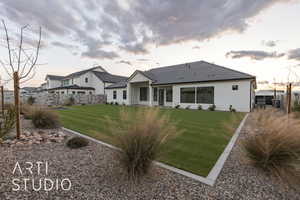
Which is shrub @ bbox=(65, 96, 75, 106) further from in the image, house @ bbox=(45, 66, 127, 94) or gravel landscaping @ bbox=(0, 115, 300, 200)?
gravel landscaping @ bbox=(0, 115, 300, 200)

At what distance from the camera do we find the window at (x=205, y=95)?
14.3 meters

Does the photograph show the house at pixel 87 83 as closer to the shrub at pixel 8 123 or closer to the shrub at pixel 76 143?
the shrub at pixel 8 123

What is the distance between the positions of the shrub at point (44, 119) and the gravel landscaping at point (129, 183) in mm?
2931

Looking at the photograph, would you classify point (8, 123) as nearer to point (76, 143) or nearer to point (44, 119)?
point (76, 143)

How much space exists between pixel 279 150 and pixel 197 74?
48.2ft

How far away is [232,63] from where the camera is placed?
20062 millimetres

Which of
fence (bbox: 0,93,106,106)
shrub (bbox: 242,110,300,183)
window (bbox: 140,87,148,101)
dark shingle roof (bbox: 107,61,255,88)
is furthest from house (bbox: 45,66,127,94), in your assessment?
shrub (bbox: 242,110,300,183)

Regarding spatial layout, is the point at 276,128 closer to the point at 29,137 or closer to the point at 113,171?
the point at 113,171

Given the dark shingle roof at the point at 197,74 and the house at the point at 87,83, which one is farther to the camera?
the house at the point at 87,83

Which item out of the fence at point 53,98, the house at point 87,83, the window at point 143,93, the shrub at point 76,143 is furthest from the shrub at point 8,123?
the house at point 87,83

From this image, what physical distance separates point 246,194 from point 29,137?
18.9 feet

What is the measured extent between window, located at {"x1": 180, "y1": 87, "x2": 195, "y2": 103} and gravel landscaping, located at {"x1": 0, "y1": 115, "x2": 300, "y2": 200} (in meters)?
12.5

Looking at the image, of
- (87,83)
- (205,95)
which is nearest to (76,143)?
(205,95)

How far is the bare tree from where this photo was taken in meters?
3.90
